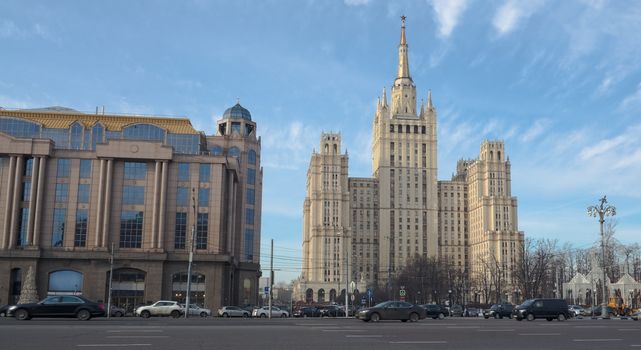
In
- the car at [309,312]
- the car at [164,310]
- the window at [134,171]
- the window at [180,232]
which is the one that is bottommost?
the car at [309,312]

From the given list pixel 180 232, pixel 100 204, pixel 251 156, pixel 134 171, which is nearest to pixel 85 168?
pixel 100 204

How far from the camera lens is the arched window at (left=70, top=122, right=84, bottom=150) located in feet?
283

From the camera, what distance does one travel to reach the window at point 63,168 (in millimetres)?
76250

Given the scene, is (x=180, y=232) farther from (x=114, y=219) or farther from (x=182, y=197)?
(x=114, y=219)

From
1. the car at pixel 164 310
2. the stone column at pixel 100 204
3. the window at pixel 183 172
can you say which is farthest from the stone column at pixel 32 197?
the car at pixel 164 310

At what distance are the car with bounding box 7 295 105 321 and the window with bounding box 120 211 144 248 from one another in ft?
133

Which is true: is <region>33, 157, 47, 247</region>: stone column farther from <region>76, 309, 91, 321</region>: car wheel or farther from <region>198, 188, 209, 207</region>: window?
<region>76, 309, 91, 321</region>: car wheel

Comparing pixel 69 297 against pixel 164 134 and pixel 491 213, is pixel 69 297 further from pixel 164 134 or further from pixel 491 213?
pixel 491 213

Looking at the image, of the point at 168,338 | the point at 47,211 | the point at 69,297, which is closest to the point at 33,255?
the point at 47,211

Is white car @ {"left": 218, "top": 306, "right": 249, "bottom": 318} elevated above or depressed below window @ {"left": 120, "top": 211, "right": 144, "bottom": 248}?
below

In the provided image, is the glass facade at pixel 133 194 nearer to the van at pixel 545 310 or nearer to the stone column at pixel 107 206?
the stone column at pixel 107 206

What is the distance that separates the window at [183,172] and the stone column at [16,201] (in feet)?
59.4

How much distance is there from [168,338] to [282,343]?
12.6 feet

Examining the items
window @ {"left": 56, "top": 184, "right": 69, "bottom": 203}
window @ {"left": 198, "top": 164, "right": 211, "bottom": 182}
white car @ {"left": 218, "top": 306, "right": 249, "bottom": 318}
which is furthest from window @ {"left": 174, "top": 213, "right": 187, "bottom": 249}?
white car @ {"left": 218, "top": 306, "right": 249, "bottom": 318}
